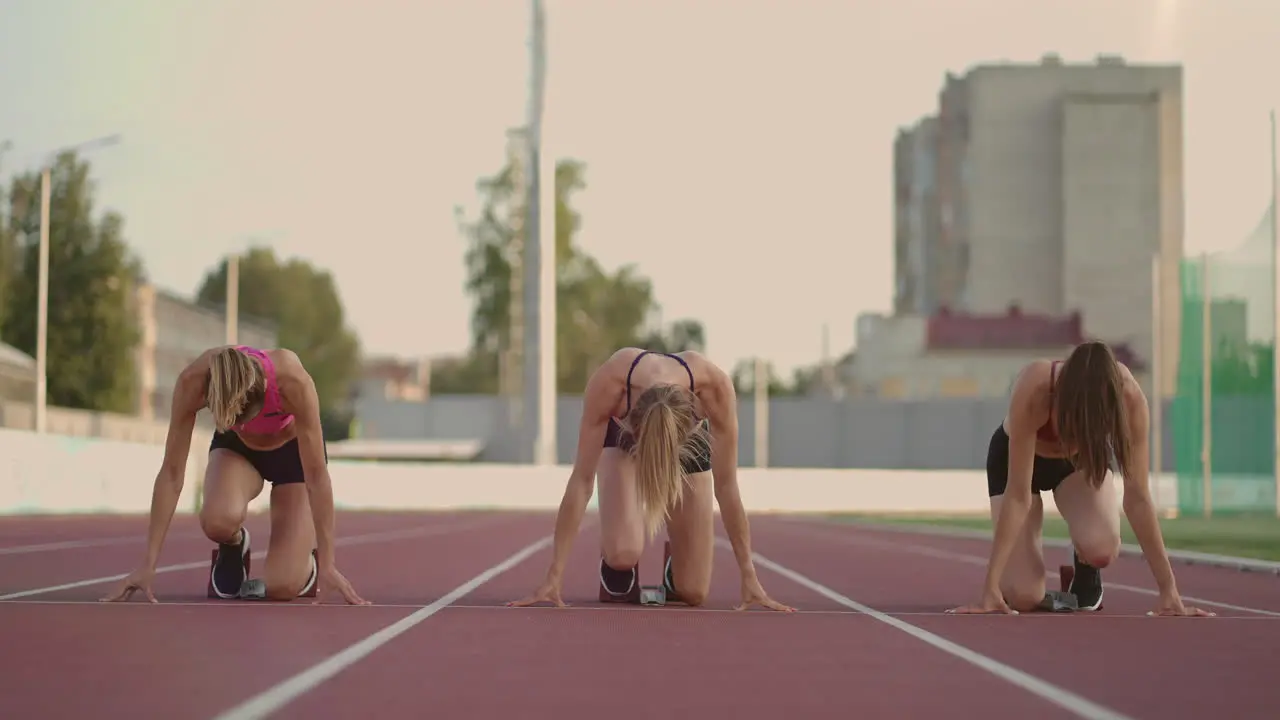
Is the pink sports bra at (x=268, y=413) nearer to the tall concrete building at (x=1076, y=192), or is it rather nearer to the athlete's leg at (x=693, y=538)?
the athlete's leg at (x=693, y=538)

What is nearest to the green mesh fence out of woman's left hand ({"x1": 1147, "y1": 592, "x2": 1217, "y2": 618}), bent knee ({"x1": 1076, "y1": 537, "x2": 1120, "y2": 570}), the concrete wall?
the concrete wall

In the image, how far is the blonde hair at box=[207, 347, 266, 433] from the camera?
34.3 ft

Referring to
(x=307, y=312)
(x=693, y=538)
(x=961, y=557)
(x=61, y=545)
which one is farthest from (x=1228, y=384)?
(x=307, y=312)

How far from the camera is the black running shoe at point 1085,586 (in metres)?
11.8

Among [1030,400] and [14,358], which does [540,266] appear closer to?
[14,358]

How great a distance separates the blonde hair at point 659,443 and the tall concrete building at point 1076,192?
8244 centimetres

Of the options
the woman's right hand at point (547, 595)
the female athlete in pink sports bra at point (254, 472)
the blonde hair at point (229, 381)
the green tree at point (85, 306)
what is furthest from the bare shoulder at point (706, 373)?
the green tree at point (85, 306)

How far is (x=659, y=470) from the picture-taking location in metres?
10.5

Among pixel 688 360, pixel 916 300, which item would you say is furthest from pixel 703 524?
pixel 916 300

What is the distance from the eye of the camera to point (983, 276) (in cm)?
9806

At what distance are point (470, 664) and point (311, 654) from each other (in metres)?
0.72

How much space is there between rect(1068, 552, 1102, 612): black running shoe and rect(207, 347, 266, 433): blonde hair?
16.2ft

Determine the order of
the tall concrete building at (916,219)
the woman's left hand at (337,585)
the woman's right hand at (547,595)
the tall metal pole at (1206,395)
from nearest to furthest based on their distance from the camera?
1. the woman's left hand at (337,585)
2. the woman's right hand at (547,595)
3. the tall metal pole at (1206,395)
4. the tall concrete building at (916,219)

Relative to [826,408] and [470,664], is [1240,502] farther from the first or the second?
[470,664]
